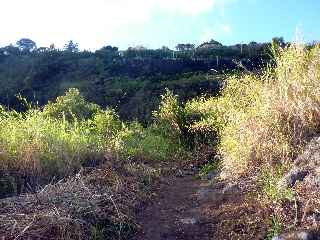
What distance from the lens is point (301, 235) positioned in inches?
177

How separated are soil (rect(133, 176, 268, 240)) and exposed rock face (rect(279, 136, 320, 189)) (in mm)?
390

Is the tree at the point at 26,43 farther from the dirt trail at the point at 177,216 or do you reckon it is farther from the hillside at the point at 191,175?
the dirt trail at the point at 177,216

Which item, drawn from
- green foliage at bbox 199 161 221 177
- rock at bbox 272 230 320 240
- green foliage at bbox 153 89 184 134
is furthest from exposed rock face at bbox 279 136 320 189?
green foliage at bbox 153 89 184 134

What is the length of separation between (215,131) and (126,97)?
1561 centimetres

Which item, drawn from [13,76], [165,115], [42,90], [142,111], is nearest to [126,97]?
[142,111]

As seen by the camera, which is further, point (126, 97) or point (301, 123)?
point (126, 97)

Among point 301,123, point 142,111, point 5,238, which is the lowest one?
point 142,111

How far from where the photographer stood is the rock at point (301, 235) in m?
4.46

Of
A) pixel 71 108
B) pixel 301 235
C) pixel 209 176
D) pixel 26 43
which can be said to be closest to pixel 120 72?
pixel 26 43

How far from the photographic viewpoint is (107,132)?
10422 mm

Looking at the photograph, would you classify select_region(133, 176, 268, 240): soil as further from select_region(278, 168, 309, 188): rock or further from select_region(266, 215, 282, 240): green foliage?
select_region(278, 168, 309, 188): rock

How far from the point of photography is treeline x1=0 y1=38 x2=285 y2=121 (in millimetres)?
25359

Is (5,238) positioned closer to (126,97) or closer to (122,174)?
(122,174)

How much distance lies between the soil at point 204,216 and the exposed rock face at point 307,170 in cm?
39
